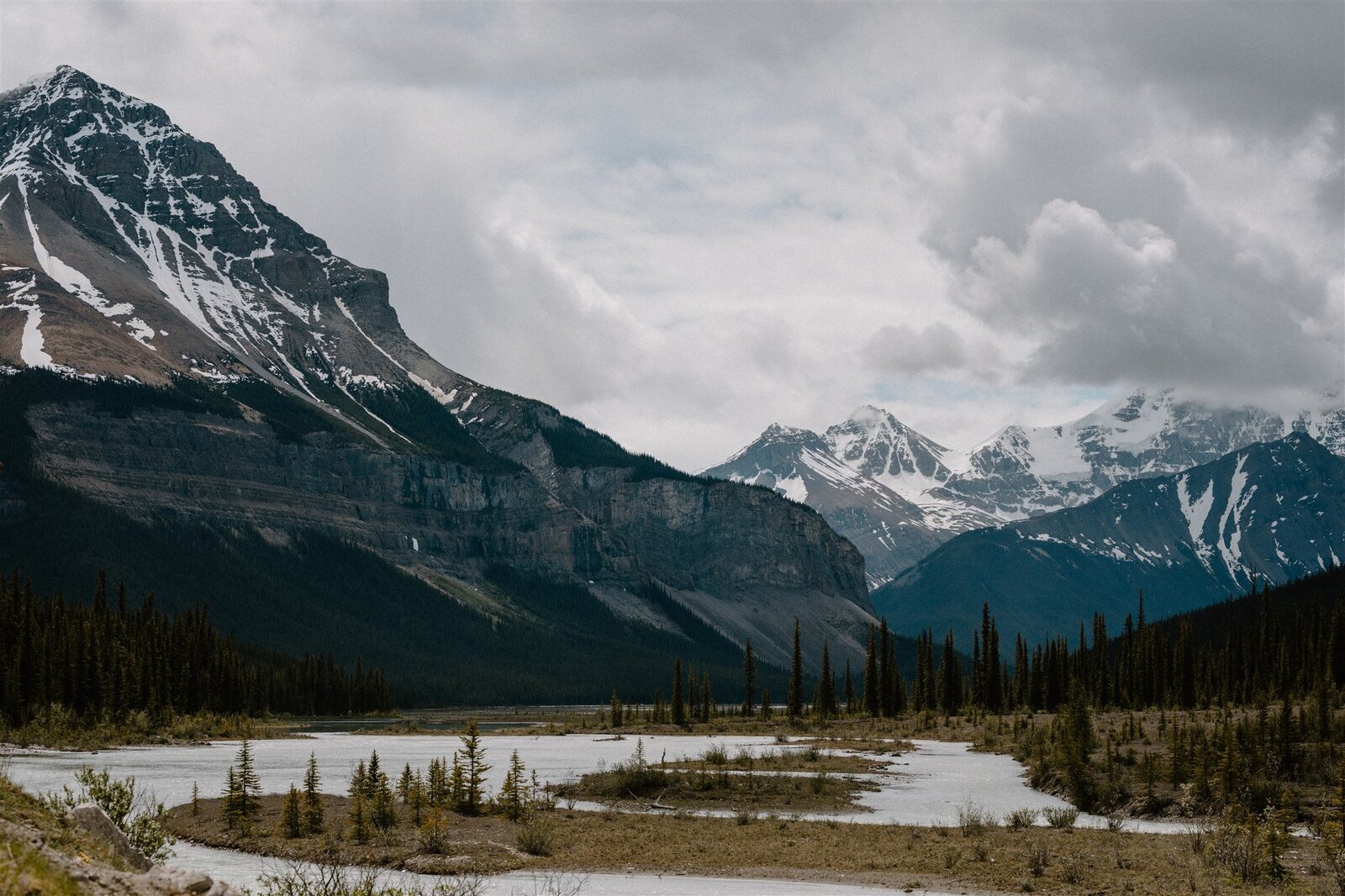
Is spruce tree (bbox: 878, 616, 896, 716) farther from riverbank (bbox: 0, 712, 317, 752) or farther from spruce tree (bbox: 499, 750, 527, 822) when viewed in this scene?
spruce tree (bbox: 499, 750, 527, 822)

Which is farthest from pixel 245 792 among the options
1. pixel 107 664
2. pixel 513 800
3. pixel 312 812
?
pixel 107 664

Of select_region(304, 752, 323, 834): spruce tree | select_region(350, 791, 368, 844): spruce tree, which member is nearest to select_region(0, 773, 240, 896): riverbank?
select_region(350, 791, 368, 844): spruce tree

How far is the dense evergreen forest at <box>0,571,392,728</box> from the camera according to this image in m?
119

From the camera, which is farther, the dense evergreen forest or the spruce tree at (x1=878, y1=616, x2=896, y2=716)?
the spruce tree at (x1=878, y1=616, x2=896, y2=716)

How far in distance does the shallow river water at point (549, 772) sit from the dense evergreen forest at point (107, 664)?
16120 mm

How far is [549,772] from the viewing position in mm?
79438

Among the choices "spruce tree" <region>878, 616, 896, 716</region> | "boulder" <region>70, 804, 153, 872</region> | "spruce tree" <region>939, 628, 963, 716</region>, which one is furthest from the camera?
"spruce tree" <region>939, 628, 963, 716</region>

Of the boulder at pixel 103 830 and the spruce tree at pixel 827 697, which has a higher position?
the boulder at pixel 103 830

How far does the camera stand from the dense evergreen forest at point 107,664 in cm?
11931

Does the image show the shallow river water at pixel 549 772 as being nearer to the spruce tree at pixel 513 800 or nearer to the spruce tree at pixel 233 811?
the spruce tree at pixel 233 811

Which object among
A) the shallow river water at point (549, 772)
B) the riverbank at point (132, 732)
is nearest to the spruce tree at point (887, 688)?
the shallow river water at point (549, 772)

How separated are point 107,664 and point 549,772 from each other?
72.7 metres

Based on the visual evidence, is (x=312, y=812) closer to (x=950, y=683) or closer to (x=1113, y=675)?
(x=950, y=683)

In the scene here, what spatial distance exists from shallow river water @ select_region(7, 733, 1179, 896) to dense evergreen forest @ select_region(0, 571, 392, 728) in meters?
16.1
